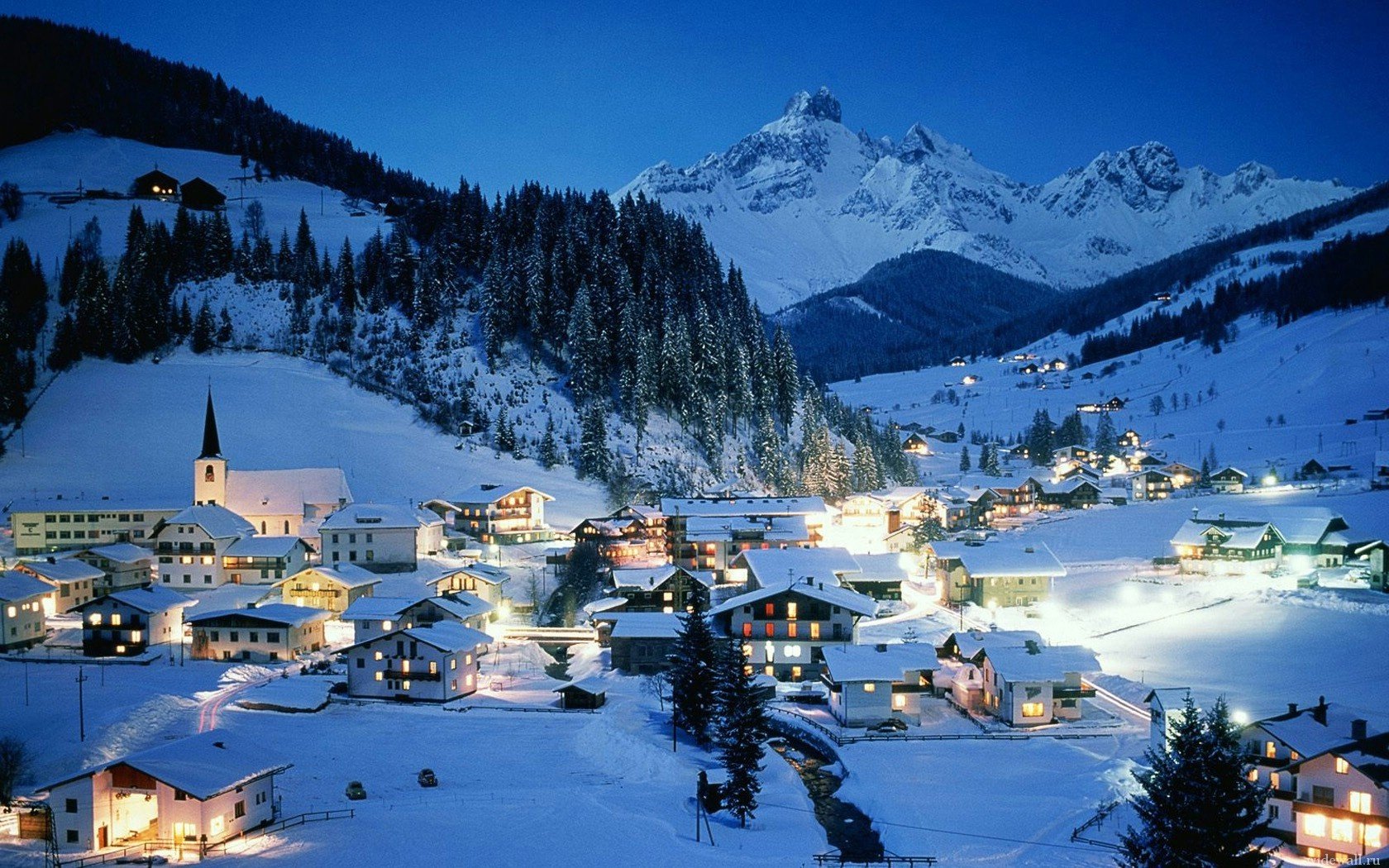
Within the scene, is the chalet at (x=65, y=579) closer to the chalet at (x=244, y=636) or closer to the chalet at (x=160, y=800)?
the chalet at (x=244, y=636)

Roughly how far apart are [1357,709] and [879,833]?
2100cm

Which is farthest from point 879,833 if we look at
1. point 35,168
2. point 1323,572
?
point 35,168

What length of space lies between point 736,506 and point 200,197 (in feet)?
277

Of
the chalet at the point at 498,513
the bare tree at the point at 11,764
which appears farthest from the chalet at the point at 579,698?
the chalet at the point at 498,513

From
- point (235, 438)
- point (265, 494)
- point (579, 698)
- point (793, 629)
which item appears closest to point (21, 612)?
point (265, 494)

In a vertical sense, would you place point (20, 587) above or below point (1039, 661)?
above

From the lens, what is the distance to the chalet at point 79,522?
6544 cm

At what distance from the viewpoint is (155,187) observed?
12175 cm

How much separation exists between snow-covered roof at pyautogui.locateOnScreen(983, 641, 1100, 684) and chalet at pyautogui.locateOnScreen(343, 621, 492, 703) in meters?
24.0

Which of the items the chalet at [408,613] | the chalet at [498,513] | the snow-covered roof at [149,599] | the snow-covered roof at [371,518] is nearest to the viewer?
the snow-covered roof at [149,599]

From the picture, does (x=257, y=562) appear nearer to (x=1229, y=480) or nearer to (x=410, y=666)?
(x=410, y=666)

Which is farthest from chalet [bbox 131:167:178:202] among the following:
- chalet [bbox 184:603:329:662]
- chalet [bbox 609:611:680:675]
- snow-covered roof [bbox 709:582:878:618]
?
snow-covered roof [bbox 709:582:878:618]

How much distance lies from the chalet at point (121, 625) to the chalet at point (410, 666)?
12.2m

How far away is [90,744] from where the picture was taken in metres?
35.2
